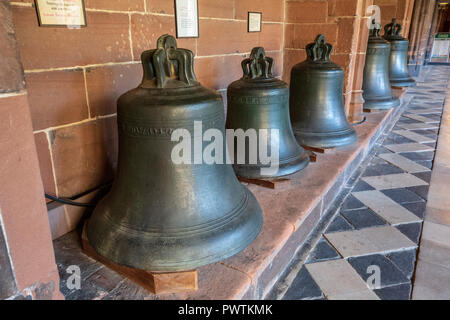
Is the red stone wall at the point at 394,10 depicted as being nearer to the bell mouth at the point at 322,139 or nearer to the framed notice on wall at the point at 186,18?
the bell mouth at the point at 322,139

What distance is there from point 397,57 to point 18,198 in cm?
552

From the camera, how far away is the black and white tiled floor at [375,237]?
5.25ft

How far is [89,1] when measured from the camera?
1534mm

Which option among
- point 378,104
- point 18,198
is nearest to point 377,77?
point 378,104

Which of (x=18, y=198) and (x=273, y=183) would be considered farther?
(x=273, y=183)

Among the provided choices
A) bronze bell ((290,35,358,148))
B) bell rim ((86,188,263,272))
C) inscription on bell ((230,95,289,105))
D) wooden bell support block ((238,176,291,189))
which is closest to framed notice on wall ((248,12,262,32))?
bronze bell ((290,35,358,148))

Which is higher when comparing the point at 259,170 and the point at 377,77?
the point at 377,77

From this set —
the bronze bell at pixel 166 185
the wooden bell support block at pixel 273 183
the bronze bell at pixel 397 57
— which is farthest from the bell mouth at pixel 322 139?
the bronze bell at pixel 397 57

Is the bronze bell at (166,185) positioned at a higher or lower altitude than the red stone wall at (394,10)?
lower

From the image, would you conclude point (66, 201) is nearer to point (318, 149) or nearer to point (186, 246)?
point (186, 246)

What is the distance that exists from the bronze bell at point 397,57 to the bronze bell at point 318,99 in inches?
120

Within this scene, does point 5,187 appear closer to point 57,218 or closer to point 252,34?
point 57,218

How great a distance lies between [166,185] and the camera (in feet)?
4.19
